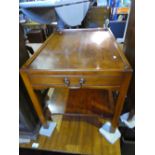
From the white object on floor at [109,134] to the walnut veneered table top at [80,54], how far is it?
62 cm

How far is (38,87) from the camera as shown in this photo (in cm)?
86

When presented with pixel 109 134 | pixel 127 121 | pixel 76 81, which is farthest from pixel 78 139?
pixel 76 81

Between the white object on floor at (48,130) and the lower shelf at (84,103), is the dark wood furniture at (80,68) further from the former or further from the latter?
the white object on floor at (48,130)

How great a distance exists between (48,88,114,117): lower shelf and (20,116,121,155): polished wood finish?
0.14 m

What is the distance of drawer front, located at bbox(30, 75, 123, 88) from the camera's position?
76cm

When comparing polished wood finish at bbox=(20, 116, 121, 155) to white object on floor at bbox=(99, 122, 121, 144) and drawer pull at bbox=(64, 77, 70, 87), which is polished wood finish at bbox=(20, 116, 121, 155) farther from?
drawer pull at bbox=(64, 77, 70, 87)

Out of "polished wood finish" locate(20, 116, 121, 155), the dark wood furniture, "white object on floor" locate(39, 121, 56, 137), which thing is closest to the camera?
the dark wood furniture

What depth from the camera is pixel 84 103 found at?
1.23 metres

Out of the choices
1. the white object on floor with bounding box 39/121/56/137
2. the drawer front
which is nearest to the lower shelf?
the white object on floor with bounding box 39/121/56/137
